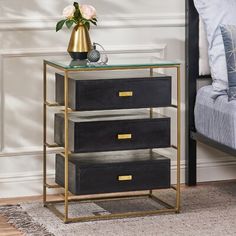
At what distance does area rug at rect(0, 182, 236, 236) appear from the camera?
369cm

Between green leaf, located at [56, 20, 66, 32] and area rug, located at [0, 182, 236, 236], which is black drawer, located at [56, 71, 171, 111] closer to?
green leaf, located at [56, 20, 66, 32]

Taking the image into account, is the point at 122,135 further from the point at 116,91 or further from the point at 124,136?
the point at 116,91

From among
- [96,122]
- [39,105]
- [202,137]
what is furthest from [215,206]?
[39,105]

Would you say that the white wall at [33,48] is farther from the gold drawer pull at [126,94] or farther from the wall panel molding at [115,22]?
the gold drawer pull at [126,94]

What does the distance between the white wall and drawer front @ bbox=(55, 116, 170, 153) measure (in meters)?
0.37

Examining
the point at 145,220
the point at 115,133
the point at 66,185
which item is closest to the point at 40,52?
the point at 115,133

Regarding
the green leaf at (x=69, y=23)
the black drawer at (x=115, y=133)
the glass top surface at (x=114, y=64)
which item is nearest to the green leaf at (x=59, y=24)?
the green leaf at (x=69, y=23)

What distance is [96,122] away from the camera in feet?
12.5

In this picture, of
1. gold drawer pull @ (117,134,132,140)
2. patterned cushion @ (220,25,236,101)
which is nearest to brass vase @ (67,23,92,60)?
gold drawer pull @ (117,134,132,140)

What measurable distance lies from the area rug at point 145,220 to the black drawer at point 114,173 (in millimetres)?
155

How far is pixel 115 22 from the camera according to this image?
439cm

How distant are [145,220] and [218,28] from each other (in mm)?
1124

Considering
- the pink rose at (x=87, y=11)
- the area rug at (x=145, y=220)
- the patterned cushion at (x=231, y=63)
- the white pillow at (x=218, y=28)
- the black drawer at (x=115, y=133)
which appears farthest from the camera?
the white pillow at (x=218, y=28)

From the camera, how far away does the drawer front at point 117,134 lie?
3.80m
